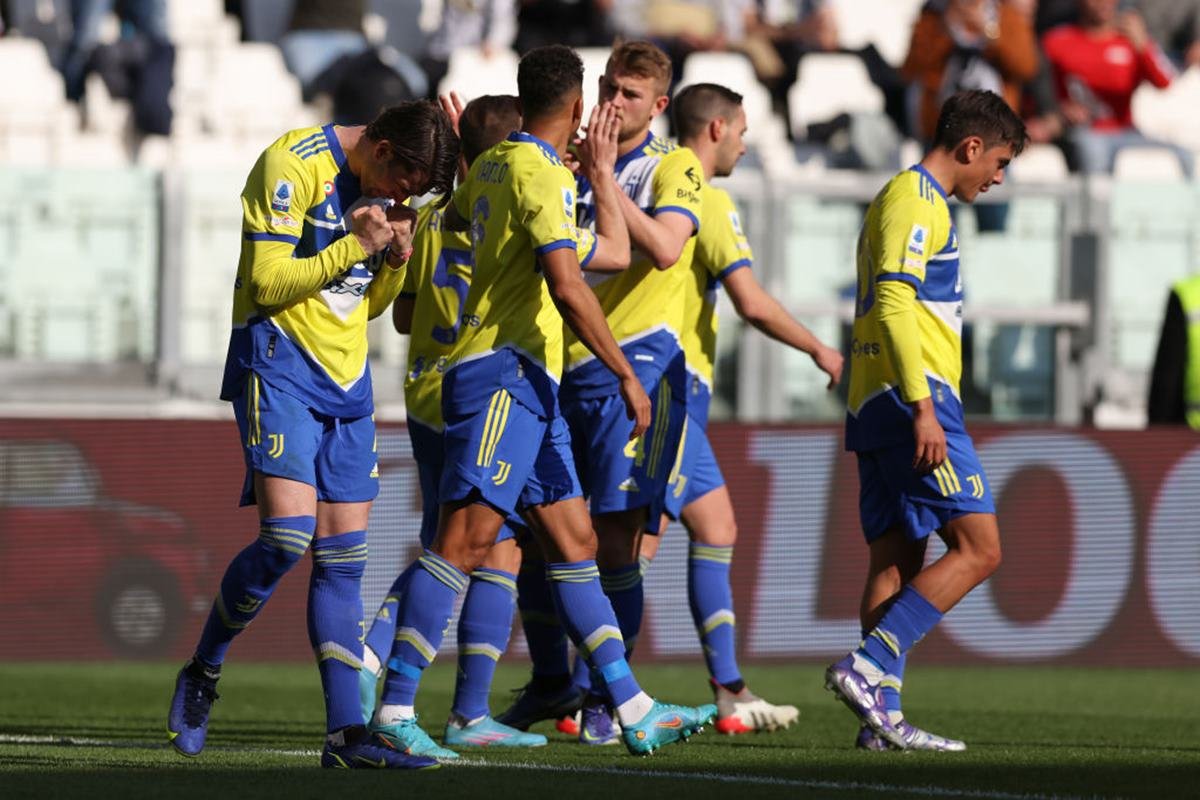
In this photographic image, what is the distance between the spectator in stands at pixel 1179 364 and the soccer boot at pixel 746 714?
4.59 m

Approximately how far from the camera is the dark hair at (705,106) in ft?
26.4

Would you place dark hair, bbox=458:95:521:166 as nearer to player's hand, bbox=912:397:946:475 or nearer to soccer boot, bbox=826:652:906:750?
player's hand, bbox=912:397:946:475

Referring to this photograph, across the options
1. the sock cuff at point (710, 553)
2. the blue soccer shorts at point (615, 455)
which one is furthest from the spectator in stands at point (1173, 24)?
the blue soccer shorts at point (615, 455)

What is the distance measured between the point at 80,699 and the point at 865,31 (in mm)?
10743

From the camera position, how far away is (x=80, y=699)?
9000 mm

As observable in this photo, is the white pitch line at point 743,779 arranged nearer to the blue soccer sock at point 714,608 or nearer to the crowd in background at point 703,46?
the blue soccer sock at point 714,608

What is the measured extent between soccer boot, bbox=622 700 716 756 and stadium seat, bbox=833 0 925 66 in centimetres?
1200

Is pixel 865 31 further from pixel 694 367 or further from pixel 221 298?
pixel 694 367

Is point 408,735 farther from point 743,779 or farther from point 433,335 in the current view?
point 433,335

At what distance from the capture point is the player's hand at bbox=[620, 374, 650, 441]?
6.07 m

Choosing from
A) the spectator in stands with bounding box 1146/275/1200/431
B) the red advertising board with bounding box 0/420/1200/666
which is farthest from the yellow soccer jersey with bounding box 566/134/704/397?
the spectator in stands with bounding box 1146/275/1200/431

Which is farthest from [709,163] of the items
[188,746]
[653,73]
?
[188,746]

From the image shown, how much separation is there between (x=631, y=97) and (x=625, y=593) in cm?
171

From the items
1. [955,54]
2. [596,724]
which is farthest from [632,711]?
[955,54]
